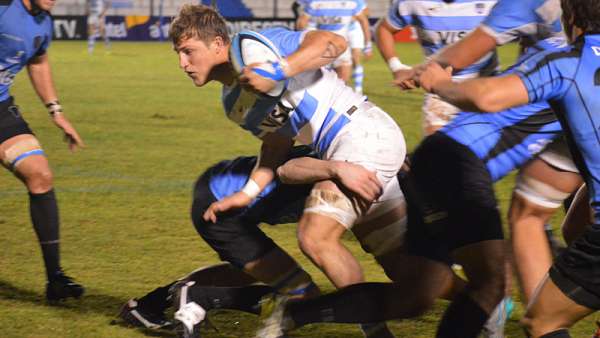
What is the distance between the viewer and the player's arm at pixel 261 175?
461cm

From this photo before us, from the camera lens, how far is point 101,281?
6059 mm

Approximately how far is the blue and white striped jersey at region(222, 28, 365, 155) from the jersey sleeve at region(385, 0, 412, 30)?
253 cm

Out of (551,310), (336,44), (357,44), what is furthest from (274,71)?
(357,44)

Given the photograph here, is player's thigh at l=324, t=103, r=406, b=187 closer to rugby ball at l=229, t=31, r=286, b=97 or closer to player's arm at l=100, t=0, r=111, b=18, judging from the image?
rugby ball at l=229, t=31, r=286, b=97

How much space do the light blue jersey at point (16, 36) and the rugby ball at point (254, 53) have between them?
2001 mm

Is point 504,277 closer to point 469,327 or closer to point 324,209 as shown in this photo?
point 469,327

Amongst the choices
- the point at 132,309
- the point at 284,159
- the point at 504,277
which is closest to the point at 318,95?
the point at 284,159

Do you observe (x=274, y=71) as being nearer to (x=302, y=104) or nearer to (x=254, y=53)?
(x=254, y=53)

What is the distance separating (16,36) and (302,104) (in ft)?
7.25

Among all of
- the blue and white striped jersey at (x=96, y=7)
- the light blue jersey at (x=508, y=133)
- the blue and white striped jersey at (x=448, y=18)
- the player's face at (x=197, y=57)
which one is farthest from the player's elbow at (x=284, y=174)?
the blue and white striped jersey at (x=96, y=7)

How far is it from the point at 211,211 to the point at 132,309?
2.57 ft

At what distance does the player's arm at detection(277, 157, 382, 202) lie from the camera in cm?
423

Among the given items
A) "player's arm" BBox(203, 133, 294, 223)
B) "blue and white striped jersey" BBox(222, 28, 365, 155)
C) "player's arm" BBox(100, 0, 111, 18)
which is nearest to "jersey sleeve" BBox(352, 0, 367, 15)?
"player's arm" BBox(203, 133, 294, 223)

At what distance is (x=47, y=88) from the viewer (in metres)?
6.30
